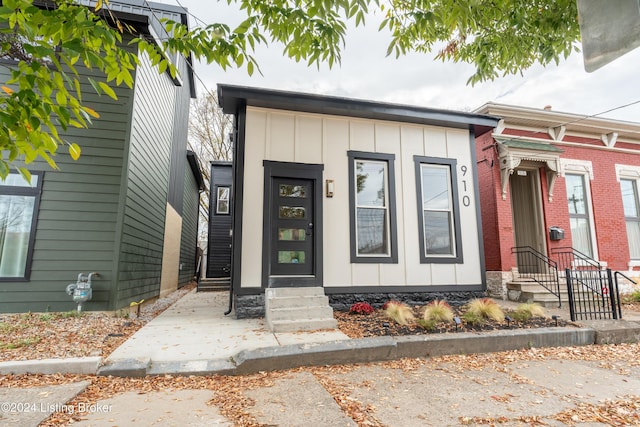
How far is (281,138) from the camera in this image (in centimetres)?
548

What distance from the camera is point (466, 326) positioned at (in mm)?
4258

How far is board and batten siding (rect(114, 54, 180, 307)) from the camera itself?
5617 millimetres

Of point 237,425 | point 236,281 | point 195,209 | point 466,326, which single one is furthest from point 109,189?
point 195,209

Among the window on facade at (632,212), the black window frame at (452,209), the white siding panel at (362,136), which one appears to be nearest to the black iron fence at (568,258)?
the window on facade at (632,212)

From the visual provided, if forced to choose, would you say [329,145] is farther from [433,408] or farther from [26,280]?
[26,280]

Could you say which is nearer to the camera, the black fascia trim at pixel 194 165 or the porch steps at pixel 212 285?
the porch steps at pixel 212 285

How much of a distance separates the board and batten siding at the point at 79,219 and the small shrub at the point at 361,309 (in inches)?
152

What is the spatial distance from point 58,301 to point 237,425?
4563 mm

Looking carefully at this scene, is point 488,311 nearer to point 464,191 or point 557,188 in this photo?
point 464,191

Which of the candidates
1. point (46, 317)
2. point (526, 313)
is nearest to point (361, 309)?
point (526, 313)

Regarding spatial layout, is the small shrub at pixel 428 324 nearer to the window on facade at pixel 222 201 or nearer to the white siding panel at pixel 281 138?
the white siding panel at pixel 281 138

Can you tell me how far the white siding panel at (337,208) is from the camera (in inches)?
215

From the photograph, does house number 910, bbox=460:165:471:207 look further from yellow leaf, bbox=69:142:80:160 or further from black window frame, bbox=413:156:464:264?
yellow leaf, bbox=69:142:80:160

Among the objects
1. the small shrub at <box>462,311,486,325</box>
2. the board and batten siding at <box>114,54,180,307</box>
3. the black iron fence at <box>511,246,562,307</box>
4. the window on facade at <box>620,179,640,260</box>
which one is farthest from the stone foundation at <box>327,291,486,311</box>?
the window on facade at <box>620,179,640,260</box>
